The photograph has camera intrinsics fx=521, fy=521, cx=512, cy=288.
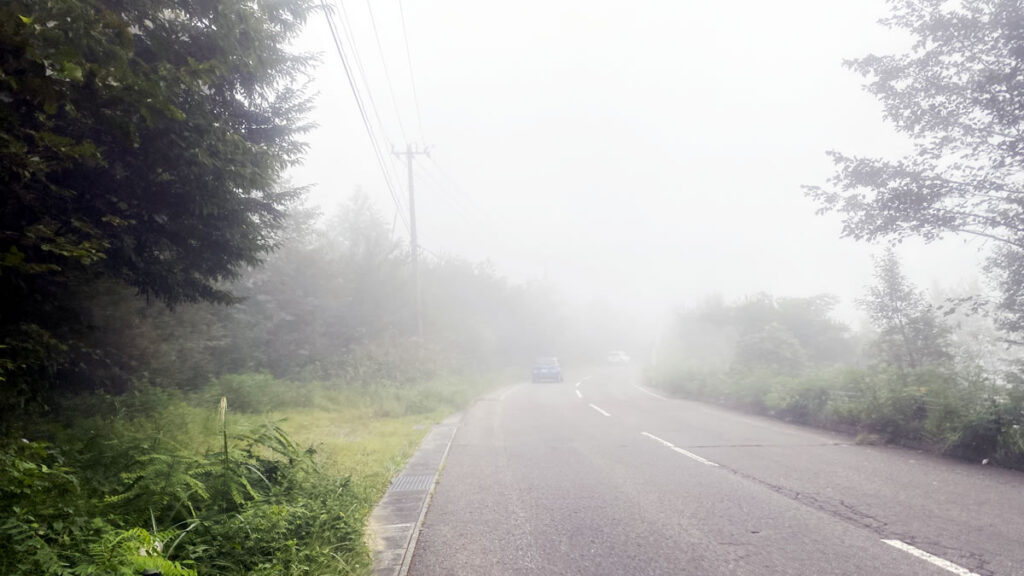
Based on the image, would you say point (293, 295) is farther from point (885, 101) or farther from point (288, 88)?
point (885, 101)

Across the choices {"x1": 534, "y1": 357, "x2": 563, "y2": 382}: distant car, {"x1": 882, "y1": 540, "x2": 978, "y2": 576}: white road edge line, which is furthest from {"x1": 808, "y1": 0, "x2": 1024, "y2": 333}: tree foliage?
{"x1": 534, "y1": 357, "x2": 563, "y2": 382}: distant car

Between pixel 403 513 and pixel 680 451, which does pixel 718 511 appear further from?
pixel 680 451

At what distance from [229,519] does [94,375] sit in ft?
21.8

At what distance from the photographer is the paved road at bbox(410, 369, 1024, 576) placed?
390 centimetres

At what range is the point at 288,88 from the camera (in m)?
7.84

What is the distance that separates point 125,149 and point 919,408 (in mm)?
12078

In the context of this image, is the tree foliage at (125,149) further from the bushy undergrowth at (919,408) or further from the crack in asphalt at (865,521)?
the bushy undergrowth at (919,408)

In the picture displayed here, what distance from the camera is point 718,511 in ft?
16.9

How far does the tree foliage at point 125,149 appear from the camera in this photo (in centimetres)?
332

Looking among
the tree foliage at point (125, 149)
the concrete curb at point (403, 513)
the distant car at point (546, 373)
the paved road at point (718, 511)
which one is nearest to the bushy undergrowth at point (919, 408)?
the paved road at point (718, 511)

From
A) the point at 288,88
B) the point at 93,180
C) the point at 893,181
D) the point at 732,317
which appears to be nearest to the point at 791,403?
the point at 893,181

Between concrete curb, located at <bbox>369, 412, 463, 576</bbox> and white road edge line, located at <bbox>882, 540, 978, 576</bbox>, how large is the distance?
3.82 metres

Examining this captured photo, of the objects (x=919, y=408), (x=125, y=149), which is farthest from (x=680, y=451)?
(x=125, y=149)

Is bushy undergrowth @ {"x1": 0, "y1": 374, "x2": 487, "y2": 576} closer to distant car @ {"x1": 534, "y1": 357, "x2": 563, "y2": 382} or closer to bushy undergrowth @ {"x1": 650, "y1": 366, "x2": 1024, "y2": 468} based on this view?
bushy undergrowth @ {"x1": 650, "y1": 366, "x2": 1024, "y2": 468}
